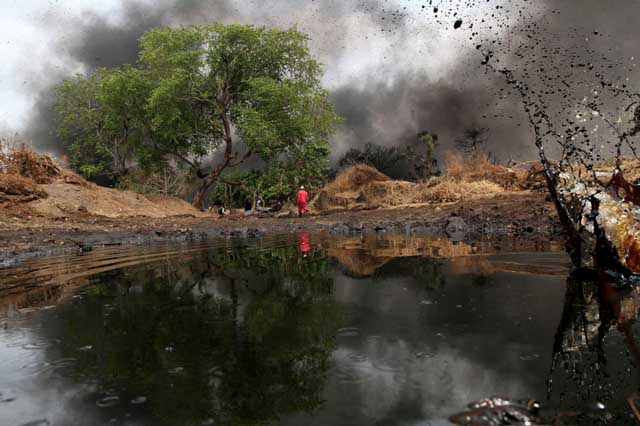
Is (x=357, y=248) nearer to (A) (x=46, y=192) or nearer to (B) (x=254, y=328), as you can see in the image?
(B) (x=254, y=328)

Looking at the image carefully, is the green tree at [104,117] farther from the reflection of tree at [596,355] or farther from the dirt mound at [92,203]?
the reflection of tree at [596,355]

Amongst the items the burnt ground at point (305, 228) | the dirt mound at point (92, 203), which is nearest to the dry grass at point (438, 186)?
the burnt ground at point (305, 228)

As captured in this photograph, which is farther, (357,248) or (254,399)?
(357,248)

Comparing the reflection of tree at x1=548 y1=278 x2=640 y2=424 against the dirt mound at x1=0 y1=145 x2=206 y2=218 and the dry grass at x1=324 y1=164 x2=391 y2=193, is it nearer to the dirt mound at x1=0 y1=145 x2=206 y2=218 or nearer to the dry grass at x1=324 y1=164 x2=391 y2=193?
the dirt mound at x1=0 y1=145 x2=206 y2=218

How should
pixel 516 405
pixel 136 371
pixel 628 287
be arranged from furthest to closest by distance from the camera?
pixel 628 287, pixel 136 371, pixel 516 405

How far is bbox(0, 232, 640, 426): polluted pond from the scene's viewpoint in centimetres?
188

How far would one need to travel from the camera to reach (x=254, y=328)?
3.14 meters

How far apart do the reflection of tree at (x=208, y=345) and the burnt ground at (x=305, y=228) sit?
6.07 meters

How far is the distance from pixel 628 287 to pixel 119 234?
1325 centimetres

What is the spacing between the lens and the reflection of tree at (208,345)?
2006 mm

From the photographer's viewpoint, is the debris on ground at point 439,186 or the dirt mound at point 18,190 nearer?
the dirt mound at point 18,190

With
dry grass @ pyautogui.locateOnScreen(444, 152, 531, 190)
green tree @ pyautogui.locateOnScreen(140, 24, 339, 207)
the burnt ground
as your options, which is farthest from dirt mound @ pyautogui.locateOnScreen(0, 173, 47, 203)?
dry grass @ pyautogui.locateOnScreen(444, 152, 531, 190)

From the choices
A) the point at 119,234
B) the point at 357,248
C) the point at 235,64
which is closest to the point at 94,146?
the point at 235,64

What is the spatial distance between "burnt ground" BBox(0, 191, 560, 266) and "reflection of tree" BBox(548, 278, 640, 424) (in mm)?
6758
